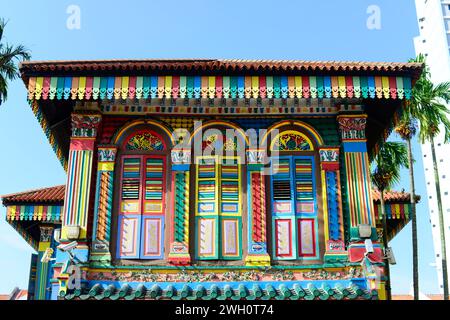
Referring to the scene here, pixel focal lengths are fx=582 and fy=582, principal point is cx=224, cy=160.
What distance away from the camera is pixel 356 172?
482 inches

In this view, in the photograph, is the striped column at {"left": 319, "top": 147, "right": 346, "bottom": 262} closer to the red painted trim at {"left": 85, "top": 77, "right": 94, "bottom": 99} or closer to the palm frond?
the red painted trim at {"left": 85, "top": 77, "right": 94, "bottom": 99}

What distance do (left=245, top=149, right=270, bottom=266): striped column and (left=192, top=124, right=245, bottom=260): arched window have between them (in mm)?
187

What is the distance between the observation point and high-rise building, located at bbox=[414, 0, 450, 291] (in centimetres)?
Result: 5838

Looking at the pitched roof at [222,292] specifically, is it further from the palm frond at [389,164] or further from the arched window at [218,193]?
the palm frond at [389,164]

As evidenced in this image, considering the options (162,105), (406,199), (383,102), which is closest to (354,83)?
(383,102)

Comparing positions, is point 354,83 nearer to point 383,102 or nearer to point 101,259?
point 383,102

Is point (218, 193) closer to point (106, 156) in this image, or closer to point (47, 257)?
point (106, 156)

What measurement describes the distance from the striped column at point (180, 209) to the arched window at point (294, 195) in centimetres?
180

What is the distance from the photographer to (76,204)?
12039 mm

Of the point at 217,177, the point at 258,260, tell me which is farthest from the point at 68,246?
the point at 258,260

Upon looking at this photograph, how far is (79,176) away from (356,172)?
229 inches

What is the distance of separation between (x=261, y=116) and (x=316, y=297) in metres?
4.17

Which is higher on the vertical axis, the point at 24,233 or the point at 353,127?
the point at 353,127

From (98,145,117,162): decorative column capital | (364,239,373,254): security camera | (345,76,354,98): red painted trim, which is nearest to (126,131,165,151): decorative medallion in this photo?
(98,145,117,162): decorative column capital
